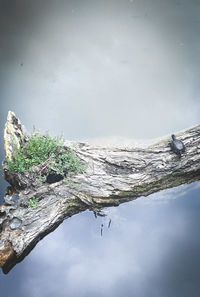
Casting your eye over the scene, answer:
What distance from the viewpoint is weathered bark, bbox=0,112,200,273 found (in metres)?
2.88

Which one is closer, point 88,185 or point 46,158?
point 46,158

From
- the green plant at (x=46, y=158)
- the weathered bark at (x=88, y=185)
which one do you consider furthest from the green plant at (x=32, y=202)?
the green plant at (x=46, y=158)

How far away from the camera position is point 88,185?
3.45m

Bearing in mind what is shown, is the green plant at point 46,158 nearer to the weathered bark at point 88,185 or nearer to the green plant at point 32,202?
the weathered bark at point 88,185

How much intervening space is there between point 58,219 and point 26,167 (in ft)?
3.82

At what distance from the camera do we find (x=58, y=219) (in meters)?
3.32

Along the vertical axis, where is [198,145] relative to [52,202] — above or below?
above

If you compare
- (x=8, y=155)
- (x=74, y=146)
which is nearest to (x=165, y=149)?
(x=74, y=146)

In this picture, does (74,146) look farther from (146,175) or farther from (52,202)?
(146,175)

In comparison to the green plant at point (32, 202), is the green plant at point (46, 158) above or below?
above

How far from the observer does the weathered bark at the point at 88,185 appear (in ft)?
9.45

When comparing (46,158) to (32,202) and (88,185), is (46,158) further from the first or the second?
(88,185)

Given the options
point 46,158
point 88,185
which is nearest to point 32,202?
point 46,158

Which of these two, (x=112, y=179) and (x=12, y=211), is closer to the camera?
(x=12, y=211)
